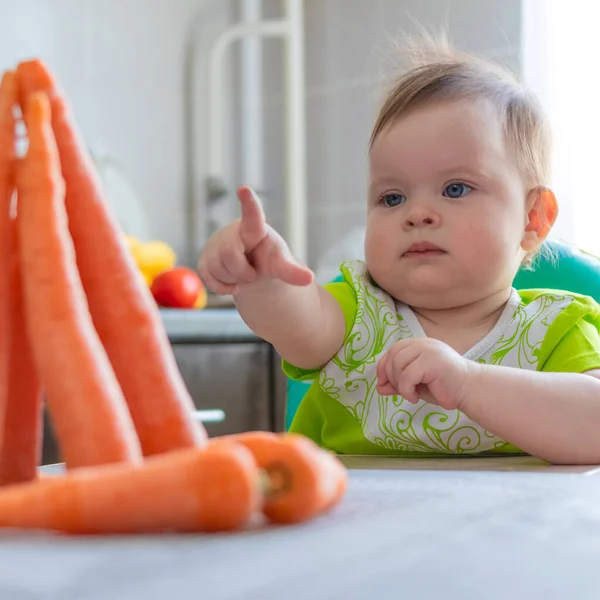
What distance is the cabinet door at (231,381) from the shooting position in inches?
73.9

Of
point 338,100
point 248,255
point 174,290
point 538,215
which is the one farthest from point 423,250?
point 338,100

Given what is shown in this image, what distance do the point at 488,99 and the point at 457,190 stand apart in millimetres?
120

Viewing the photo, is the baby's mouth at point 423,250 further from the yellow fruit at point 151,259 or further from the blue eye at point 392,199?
the yellow fruit at point 151,259

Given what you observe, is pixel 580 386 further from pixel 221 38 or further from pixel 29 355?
pixel 221 38

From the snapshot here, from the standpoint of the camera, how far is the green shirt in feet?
2.97

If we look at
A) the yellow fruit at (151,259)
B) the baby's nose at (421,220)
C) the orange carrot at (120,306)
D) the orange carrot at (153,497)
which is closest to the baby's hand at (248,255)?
the orange carrot at (120,306)

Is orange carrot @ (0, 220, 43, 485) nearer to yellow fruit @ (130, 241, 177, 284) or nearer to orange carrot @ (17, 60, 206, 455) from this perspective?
orange carrot @ (17, 60, 206, 455)

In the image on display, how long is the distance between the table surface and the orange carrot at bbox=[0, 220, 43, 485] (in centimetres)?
→ 8

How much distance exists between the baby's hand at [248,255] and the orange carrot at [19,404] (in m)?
0.15

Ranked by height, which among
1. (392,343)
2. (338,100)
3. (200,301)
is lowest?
(200,301)

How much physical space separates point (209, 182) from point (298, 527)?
248 cm

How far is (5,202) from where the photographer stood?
414 millimetres

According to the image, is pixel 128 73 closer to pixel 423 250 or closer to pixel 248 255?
pixel 423 250

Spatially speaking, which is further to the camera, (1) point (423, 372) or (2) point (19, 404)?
(1) point (423, 372)
